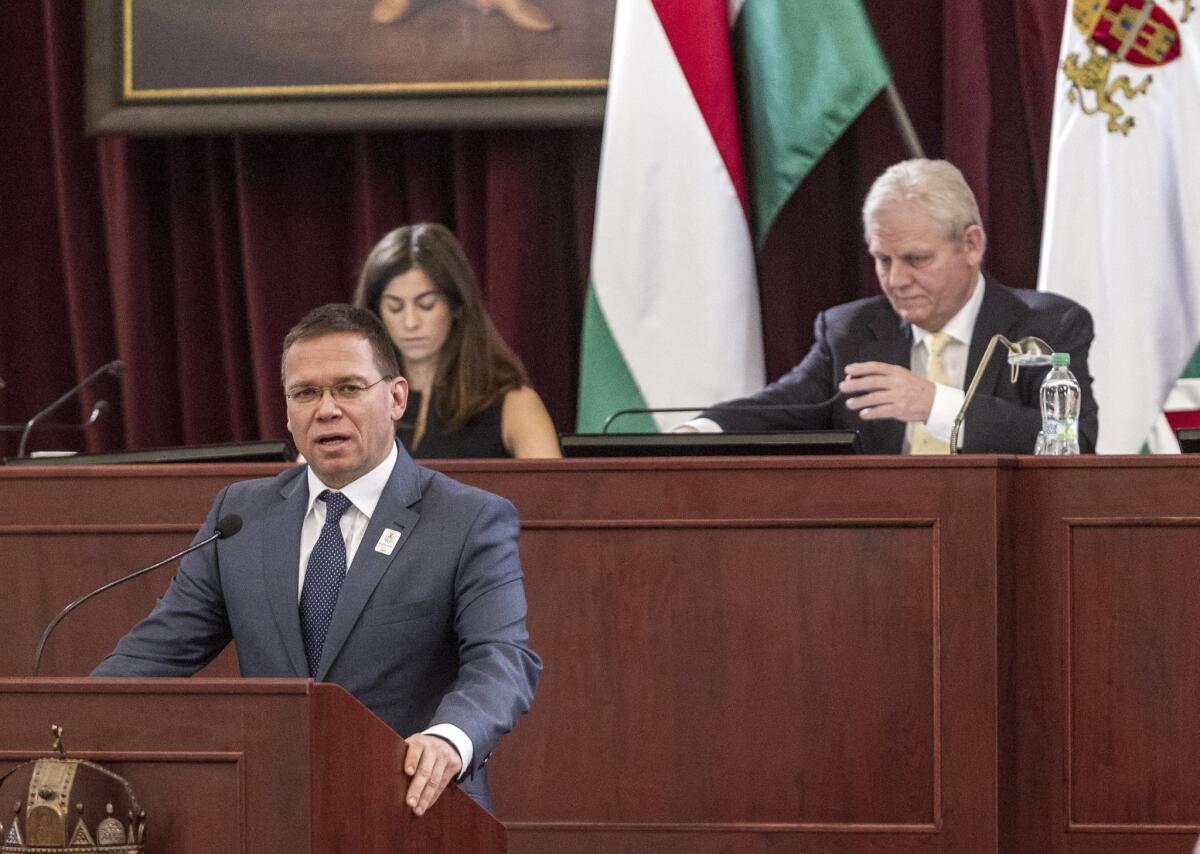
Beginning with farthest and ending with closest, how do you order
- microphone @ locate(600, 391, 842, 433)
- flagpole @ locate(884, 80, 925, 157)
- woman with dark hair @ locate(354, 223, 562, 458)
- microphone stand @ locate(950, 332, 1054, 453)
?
1. flagpole @ locate(884, 80, 925, 157)
2. woman with dark hair @ locate(354, 223, 562, 458)
3. microphone @ locate(600, 391, 842, 433)
4. microphone stand @ locate(950, 332, 1054, 453)

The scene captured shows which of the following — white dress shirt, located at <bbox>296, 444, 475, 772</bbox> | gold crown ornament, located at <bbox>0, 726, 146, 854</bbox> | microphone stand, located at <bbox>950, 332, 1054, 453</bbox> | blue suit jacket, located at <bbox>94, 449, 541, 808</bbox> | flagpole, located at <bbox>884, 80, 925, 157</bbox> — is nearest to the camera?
gold crown ornament, located at <bbox>0, 726, 146, 854</bbox>

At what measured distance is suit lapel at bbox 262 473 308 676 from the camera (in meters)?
2.80

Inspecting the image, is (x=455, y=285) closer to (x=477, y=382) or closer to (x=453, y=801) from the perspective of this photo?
(x=477, y=382)

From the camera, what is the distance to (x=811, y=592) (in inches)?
149

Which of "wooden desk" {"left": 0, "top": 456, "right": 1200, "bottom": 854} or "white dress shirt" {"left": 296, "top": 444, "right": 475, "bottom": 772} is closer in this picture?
"white dress shirt" {"left": 296, "top": 444, "right": 475, "bottom": 772}

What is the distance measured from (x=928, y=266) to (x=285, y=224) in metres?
2.51

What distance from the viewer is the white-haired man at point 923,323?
183 inches

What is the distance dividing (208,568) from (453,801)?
70cm

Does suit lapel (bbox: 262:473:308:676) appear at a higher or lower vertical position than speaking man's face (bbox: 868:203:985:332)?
lower

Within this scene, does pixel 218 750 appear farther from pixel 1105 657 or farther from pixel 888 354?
pixel 888 354

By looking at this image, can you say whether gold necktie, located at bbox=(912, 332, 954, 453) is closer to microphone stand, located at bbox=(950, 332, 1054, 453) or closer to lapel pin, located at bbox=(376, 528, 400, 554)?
microphone stand, located at bbox=(950, 332, 1054, 453)

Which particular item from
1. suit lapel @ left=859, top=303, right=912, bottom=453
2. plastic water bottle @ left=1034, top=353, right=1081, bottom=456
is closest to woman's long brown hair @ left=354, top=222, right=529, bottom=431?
suit lapel @ left=859, top=303, right=912, bottom=453

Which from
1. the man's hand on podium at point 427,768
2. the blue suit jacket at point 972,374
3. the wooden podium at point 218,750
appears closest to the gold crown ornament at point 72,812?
the wooden podium at point 218,750

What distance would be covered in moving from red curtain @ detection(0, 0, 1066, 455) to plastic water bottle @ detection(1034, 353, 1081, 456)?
1.56 metres
